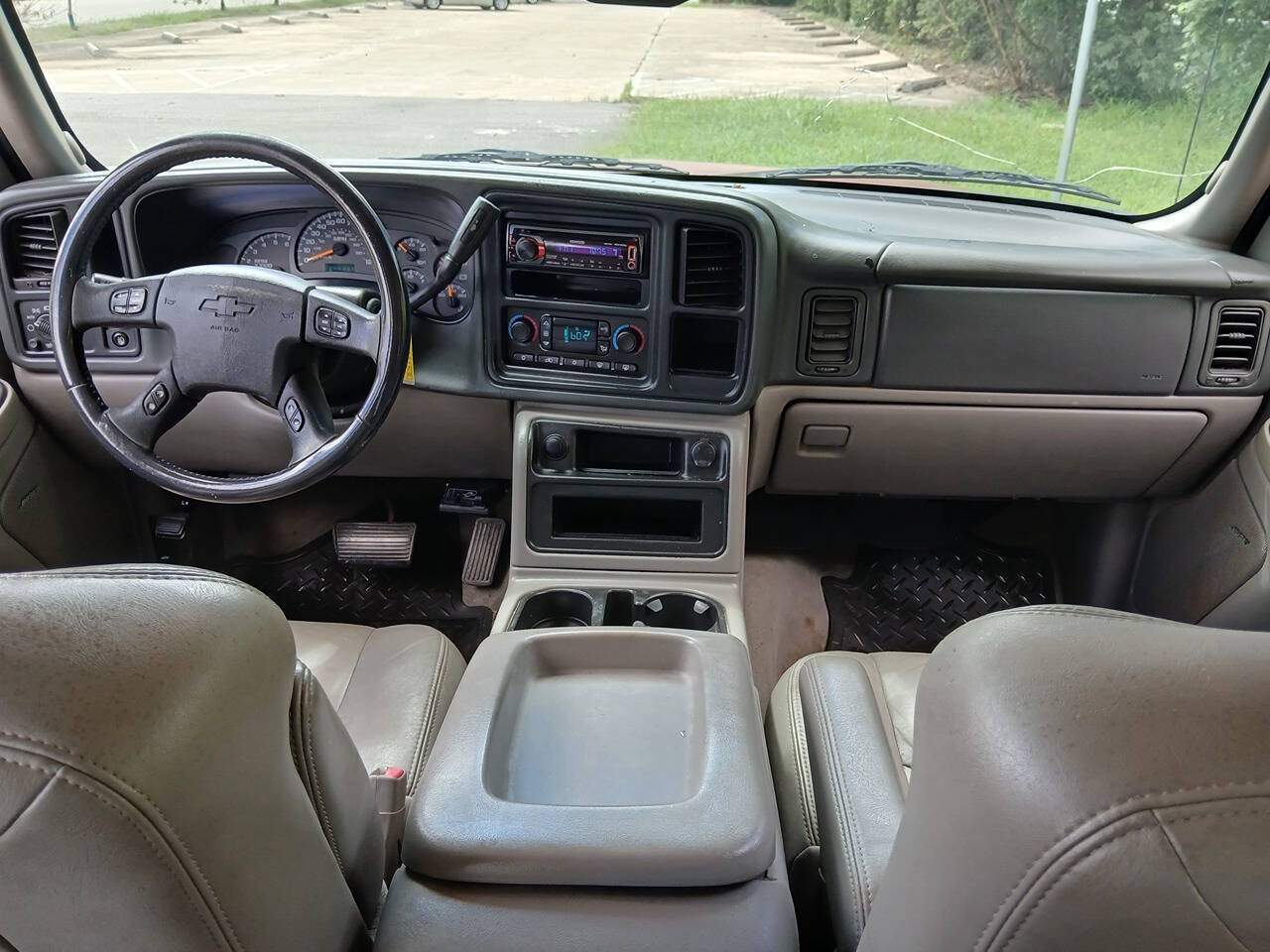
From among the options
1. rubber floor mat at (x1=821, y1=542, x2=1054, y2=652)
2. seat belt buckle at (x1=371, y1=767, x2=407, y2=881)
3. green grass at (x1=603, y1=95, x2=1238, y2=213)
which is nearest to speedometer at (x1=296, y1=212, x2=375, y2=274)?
green grass at (x1=603, y1=95, x2=1238, y2=213)

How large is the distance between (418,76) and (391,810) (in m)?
1.70

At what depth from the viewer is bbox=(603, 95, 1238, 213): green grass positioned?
213 cm

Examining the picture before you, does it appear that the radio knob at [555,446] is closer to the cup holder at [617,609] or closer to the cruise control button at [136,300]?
the cup holder at [617,609]

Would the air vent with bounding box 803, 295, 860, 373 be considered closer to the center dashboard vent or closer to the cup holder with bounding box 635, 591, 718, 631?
the center dashboard vent

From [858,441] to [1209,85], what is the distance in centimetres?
108

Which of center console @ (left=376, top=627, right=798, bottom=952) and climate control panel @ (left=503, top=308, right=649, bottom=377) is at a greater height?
climate control panel @ (left=503, top=308, right=649, bottom=377)

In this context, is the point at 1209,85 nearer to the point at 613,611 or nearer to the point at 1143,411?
the point at 1143,411

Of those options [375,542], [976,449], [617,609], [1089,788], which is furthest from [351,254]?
[1089,788]

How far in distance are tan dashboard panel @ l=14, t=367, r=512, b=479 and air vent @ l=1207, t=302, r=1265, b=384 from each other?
1.60 metres

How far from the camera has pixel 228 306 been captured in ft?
5.32

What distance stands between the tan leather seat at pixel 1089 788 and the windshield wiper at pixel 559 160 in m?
1.71

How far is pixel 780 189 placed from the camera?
2367mm

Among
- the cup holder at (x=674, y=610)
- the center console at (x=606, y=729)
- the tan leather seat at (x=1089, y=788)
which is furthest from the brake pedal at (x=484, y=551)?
the tan leather seat at (x=1089, y=788)

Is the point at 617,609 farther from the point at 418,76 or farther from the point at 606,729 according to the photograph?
the point at 418,76
